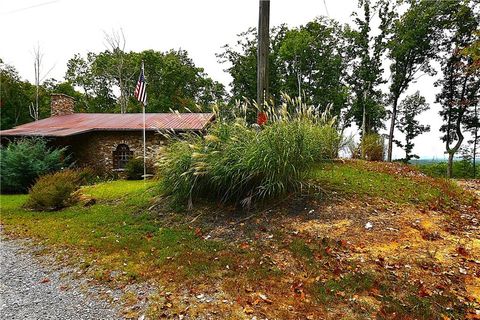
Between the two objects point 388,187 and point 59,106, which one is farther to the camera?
point 59,106

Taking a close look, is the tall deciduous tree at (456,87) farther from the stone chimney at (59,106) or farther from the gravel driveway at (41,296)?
the stone chimney at (59,106)

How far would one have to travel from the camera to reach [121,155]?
13586 mm

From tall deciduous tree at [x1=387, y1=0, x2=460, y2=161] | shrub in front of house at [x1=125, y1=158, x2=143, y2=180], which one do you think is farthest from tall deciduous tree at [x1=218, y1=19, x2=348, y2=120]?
shrub in front of house at [x1=125, y1=158, x2=143, y2=180]

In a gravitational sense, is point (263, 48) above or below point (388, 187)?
above

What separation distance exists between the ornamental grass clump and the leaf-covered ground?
0.33 metres

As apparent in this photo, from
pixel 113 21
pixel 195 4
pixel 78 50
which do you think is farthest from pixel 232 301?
pixel 78 50

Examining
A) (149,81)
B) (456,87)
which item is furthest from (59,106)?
(456,87)

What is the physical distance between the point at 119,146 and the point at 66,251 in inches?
406

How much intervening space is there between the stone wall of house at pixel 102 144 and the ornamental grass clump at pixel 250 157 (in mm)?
8744

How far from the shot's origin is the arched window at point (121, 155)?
1352 centimetres

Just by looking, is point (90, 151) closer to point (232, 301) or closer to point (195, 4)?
point (195, 4)

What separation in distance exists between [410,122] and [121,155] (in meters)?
19.9

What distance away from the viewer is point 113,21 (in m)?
23.2

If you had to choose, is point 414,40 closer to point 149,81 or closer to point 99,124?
point 99,124
